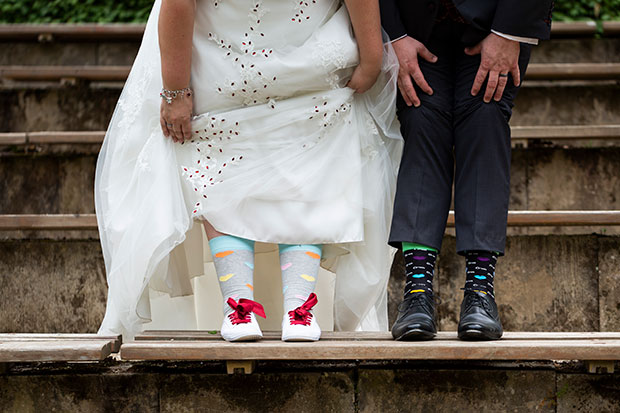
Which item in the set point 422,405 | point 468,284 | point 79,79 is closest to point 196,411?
point 422,405

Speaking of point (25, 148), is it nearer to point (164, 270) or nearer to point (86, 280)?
point (86, 280)

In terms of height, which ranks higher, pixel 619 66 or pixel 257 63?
pixel 619 66

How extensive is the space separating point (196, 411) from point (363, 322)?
648 mm

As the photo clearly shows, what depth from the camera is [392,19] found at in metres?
1.96

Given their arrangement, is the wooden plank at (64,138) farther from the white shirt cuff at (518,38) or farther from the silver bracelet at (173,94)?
the white shirt cuff at (518,38)

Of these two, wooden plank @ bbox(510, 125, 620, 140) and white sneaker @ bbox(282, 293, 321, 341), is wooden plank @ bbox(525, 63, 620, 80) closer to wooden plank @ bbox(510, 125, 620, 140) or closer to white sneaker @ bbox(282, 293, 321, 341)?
wooden plank @ bbox(510, 125, 620, 140)

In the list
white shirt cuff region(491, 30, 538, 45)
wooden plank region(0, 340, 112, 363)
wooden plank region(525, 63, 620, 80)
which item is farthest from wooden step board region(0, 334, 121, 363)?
wooden plank region(525, 63, 620, 80)

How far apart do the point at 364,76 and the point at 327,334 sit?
67cm

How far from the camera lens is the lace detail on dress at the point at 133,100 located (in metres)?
1.95

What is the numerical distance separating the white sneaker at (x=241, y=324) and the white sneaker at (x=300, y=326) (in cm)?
7

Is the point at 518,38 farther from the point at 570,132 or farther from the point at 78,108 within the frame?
the point at 78,108

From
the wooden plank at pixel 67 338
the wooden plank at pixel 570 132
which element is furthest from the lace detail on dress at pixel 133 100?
the wooden plank at pixel 570 132

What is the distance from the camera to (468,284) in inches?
70.7

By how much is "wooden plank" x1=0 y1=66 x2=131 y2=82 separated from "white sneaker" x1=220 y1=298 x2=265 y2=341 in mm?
1982
